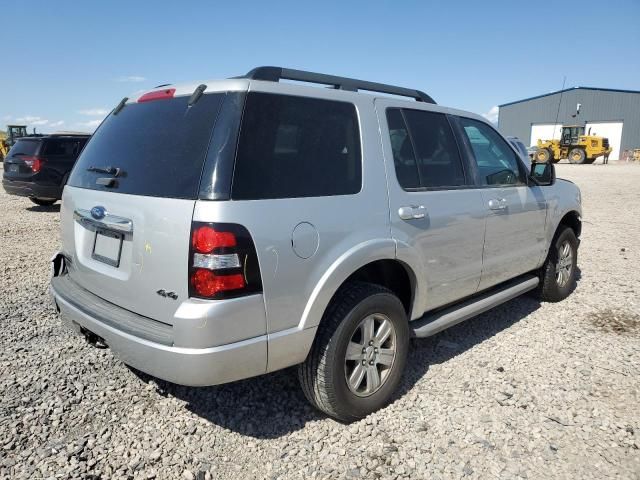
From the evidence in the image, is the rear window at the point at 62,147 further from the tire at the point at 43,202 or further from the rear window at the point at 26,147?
the tire at the point at 43,202

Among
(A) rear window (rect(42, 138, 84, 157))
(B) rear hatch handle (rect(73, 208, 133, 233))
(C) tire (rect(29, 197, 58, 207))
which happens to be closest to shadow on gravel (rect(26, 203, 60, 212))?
(C) tire (rect(29, 197, 58, 207))

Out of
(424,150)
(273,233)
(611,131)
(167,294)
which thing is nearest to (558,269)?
(424,150)

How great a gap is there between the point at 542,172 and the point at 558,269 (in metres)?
1.16

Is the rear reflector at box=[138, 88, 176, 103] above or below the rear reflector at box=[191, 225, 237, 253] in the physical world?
above

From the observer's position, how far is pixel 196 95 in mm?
2453

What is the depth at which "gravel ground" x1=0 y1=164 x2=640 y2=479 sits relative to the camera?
2.49 metres

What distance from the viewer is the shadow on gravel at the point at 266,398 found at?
2.85 m

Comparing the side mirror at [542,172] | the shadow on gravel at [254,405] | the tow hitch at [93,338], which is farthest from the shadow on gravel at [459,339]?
the tow hitch at [93,338]

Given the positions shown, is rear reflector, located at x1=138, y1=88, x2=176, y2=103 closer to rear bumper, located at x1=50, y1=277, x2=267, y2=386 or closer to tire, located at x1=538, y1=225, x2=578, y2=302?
rear bumper, located at x1=50, y1=277, x2=267, y2=386

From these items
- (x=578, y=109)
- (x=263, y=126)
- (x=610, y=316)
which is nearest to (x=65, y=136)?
(x=263, y=126)

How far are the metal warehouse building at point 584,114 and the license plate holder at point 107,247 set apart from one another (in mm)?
48340

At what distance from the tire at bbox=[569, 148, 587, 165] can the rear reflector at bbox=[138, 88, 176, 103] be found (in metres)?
36.4

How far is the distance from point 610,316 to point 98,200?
461 centimetres

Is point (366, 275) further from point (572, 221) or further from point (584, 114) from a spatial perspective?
point (584, 114)
